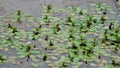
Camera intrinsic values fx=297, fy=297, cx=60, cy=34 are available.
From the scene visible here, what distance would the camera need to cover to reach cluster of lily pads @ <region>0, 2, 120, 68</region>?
4891 mm

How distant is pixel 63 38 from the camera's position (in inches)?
216

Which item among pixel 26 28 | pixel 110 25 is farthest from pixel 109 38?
pixel 26 28

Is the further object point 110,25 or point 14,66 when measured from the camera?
point 110,25

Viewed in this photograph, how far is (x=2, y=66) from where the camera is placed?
15.4ft

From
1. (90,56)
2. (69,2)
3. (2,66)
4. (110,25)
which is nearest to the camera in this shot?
(2,66)

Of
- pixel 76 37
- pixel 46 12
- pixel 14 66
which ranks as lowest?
pixel 14 66

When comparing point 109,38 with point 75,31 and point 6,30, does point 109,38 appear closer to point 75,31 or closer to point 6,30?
point 75,31

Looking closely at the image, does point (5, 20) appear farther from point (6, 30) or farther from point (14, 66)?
point (14, 66)

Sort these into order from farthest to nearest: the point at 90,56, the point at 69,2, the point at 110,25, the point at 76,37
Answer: the point at 69,2, the point at 110,25, the point at 76,37, the point at 90,56

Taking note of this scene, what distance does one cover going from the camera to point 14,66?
4.71 meters

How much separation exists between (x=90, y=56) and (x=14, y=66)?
4.17 feet

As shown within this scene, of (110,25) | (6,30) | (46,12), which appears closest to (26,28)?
(6,30)

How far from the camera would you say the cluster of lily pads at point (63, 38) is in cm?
489

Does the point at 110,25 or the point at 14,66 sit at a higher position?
the point at 110,25
